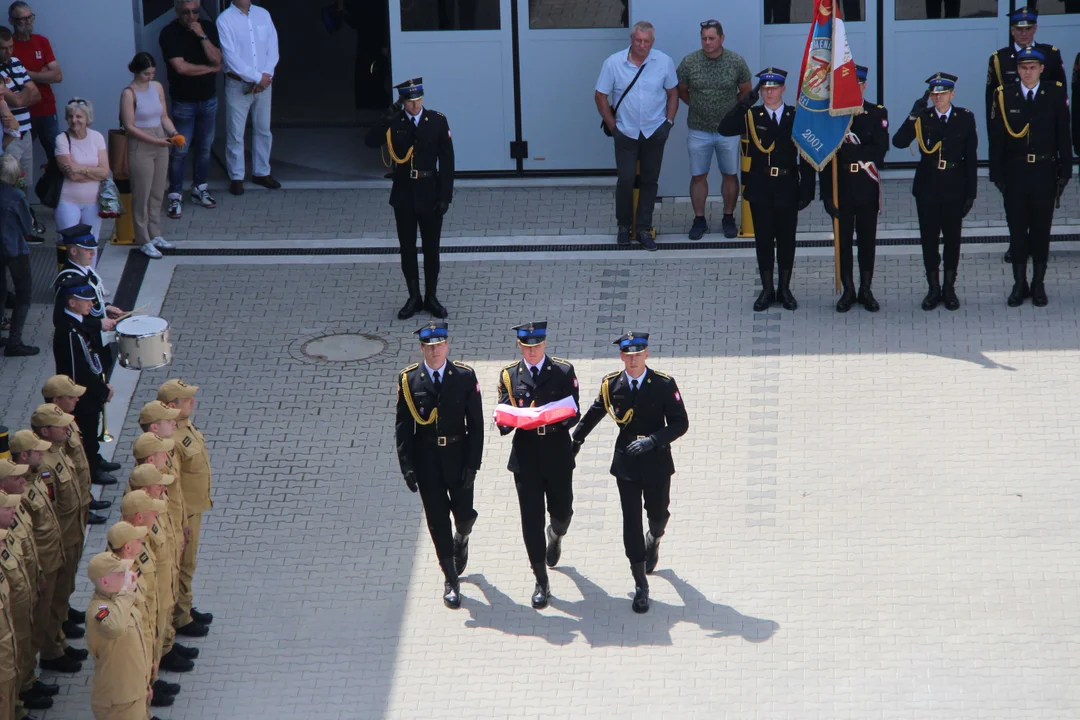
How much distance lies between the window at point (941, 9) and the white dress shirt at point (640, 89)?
282 cm

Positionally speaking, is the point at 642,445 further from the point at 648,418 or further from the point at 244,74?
the point at 244,74

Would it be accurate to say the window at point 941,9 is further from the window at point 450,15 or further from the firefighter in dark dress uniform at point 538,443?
the firefighter in dark dress uniform at point 538,443

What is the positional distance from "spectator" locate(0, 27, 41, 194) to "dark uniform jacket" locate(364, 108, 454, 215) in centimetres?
348

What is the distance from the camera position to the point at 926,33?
15109mm

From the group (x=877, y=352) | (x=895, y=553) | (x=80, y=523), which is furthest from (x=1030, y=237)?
(x=80, y=523)

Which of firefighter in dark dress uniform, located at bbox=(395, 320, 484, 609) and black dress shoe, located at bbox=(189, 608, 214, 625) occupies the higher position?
firefighter in dark dress uniform, located at bbox=(395, 320, 484, 609)

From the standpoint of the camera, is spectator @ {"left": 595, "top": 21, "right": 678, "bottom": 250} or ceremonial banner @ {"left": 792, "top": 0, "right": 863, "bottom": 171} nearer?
ceremonial banner @ {"left": 792, "top": 0, "right": 863, "bottom": 171}

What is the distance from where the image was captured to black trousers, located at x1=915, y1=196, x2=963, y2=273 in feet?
40.0

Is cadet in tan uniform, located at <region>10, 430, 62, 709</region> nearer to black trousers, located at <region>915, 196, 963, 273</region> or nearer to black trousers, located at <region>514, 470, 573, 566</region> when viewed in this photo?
black trousers, located at <region>514, 470, 573, 566</region>

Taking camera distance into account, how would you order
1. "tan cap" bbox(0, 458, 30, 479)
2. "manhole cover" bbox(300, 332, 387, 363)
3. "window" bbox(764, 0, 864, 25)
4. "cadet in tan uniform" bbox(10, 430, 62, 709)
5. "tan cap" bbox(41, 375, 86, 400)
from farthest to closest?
1. "window" bbox(764, 0, 864, 25)
2. "manhole cover" bbox(300, 332, 387, 363)
3. "tan cap" bbox(41, 375, 86, 400)
4. "cadet in tan uniform" bbox(10, 430, 62, 709)
5. "tan cap" bbox(0, 458, 30, 479)

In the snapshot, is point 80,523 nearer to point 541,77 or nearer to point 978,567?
point 978,567

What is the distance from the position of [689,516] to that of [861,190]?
375 centimetres

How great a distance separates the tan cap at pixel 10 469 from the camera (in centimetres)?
788

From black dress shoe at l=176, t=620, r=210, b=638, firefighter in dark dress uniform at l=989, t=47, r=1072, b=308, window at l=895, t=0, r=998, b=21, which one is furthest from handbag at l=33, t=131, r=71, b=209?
window at l=895, t=0, r=998, b=21
